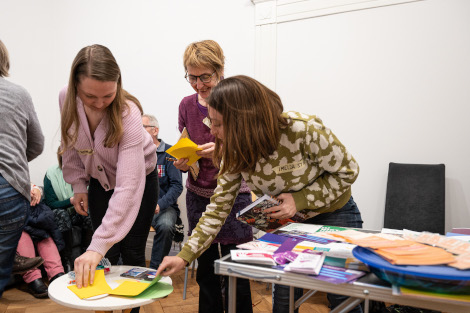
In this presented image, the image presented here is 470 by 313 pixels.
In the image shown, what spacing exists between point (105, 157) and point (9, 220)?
0.43 meters

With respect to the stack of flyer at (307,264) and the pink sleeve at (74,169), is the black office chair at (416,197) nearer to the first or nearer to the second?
the stack of flyer at (307,264)

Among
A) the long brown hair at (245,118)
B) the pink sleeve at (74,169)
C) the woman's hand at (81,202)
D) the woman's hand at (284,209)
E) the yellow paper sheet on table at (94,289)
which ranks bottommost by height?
the yellow paper sheet on table at (94,289)

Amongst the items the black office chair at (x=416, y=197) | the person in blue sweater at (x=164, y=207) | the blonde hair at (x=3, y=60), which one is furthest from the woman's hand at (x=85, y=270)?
the black office chair at (x=416, y=197)

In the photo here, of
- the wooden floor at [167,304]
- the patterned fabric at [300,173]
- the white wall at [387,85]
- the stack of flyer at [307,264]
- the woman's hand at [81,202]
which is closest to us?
the stack of flyer at [307,264]

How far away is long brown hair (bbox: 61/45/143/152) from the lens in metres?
1.25

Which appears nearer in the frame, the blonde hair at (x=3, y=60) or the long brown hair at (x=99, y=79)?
the long brown hair at (x=99, y=79)

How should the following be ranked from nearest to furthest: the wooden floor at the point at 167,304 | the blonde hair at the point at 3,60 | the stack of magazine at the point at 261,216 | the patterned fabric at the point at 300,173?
the stack of magazine at the point at 261,216 < the patterned fabric at the point at 300,173 < the blonde hair at the point at 3,60 < the wooden floor at the point at 167,304

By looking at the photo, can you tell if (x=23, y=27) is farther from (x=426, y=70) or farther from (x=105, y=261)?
(x=426, y=70)

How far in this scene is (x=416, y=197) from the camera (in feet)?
8.82

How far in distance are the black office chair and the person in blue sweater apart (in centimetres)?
169

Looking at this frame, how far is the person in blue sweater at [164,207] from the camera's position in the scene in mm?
3023

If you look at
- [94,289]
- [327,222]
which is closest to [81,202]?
[94,289]

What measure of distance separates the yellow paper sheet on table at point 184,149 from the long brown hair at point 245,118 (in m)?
0.33

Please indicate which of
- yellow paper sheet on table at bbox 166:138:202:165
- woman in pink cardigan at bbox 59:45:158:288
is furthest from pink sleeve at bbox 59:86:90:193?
yellow paper sheet on table at bbox 166:138:202:165
